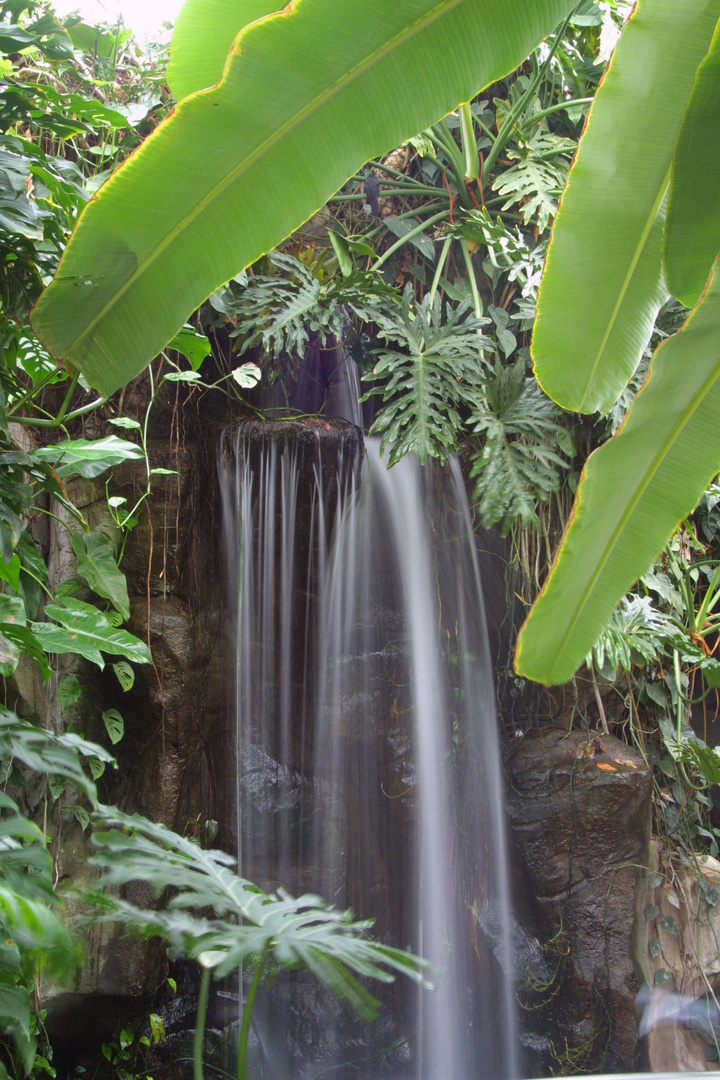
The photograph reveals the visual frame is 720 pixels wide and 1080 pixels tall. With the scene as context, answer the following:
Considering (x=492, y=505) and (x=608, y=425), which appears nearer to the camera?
(x=492, y=505)

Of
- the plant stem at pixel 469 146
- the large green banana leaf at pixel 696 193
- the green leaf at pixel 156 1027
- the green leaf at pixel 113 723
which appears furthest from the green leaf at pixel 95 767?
the plant stem at pixel 469 146

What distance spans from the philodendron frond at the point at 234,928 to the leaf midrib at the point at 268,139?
2.61 ft

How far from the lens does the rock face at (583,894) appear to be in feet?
12.0

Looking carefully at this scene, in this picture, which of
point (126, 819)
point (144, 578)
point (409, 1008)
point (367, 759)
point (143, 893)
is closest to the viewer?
point (126, 819)

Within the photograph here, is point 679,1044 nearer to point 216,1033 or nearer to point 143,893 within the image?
point 216,1033

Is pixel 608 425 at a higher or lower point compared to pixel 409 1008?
higher

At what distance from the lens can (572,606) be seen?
1238mm

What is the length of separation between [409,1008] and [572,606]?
10.5 feet

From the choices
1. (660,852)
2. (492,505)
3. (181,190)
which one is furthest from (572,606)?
(660,852)

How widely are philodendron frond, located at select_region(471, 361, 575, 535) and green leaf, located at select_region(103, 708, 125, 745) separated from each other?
1.74m

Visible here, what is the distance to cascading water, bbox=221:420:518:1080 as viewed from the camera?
12.1 ft

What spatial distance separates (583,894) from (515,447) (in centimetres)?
220

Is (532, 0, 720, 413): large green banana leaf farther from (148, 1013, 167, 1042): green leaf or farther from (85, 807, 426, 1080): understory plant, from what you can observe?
(148, 1013, 167, 1042): green leaf

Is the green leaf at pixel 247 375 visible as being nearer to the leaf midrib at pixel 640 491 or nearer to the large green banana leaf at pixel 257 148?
the large green banana leaf at pixel 257 148
